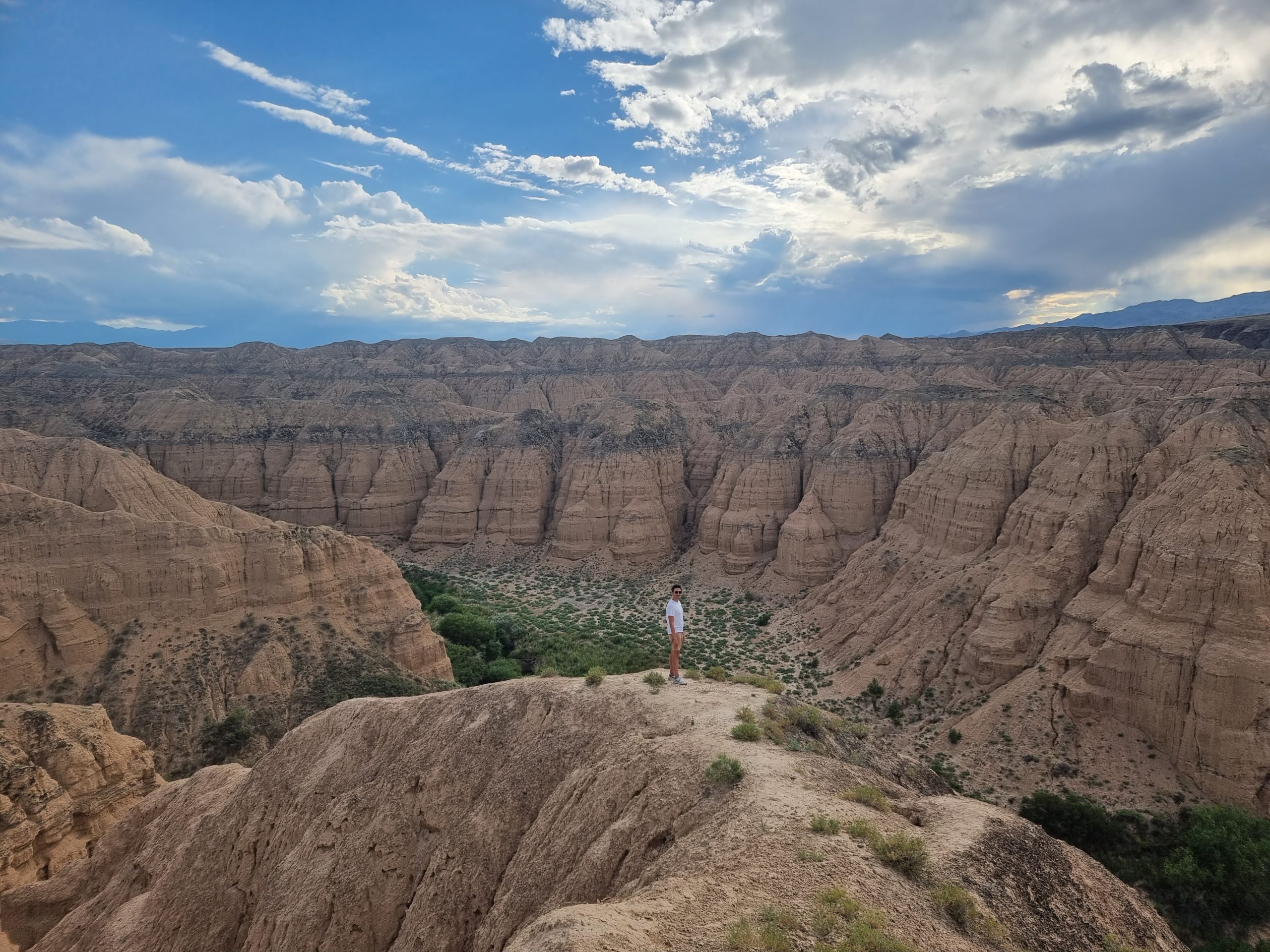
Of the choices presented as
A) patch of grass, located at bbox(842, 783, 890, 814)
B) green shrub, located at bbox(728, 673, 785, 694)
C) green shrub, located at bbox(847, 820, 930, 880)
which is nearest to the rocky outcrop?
green shrub, located at bbox(728, 673, 785, 694)

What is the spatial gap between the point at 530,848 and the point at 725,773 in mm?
4348

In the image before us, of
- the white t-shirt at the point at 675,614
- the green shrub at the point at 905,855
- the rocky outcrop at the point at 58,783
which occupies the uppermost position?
the white t-shirt at the point at 675,614

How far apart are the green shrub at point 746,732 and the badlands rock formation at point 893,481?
914 inches

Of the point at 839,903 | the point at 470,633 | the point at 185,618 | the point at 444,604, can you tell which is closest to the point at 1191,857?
the point at 839,903

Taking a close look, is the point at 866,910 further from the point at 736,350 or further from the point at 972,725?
the point at 736,350

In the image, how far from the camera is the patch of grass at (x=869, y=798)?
11.5m

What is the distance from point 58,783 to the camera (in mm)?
22016

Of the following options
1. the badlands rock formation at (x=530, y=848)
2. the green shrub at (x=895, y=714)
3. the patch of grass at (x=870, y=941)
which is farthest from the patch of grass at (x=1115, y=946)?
the green shrub at (x=895, y=714)

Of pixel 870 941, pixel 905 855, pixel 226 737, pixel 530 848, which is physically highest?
pixel 870 941

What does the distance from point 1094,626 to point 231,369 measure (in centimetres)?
15014

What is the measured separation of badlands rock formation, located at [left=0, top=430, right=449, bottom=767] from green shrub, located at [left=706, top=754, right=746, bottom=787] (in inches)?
997

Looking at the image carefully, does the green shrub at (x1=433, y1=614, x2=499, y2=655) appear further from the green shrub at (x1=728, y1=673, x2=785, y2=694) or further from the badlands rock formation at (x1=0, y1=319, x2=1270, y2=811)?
the green shrub at (x1=728, y1=673, x2=785, y2=694)

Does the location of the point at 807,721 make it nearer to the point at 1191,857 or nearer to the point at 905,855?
the point at 905,855

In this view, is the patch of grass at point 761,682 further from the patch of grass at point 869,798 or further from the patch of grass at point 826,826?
the patch of grass at point 826,826
